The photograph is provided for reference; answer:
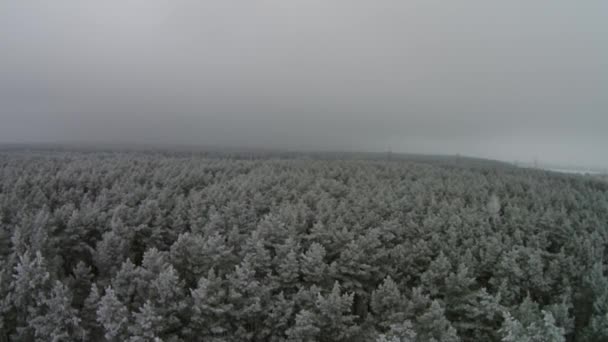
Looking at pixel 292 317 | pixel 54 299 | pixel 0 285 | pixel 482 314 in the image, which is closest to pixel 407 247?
pixel 482 314

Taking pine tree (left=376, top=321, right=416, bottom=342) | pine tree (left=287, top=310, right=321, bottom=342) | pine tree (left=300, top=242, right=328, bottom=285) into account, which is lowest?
pine tree (left=287, top=310, right=321, bottom=342)

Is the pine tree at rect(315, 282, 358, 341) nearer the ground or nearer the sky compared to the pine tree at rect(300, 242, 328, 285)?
nearer the ground

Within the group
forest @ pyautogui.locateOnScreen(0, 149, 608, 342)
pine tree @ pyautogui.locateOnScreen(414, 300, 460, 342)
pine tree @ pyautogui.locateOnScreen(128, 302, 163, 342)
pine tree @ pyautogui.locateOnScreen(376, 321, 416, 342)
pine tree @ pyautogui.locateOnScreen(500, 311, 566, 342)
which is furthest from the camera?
forest @ pyautogui.locateOnScreen(0, 149, 608, 342)

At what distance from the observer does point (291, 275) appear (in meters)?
29.7

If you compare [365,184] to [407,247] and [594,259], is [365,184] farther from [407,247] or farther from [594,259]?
[594,259]

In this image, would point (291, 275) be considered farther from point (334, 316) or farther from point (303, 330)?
point (303, 330)

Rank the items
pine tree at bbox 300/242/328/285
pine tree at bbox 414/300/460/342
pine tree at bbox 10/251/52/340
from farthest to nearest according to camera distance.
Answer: pine tree at bbox 300/242/328/285 → pine tree at bbox 10/251/52/340 → pine tree at bbox 414/300/460/342

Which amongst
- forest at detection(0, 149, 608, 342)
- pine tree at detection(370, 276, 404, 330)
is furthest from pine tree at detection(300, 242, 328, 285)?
pine tree at detection(370, 276, 404, 330)

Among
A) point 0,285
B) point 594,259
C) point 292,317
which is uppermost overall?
point 594,259

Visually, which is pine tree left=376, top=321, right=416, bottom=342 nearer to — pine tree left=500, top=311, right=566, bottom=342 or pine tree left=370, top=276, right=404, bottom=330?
pine tree left=370, top=276, right=404, bottom=330

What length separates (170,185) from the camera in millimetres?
62750

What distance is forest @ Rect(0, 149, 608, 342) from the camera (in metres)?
23.2

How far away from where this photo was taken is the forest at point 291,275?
23219mm

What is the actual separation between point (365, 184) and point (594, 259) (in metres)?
42.3
